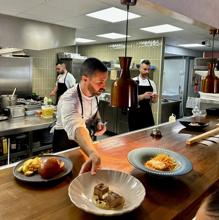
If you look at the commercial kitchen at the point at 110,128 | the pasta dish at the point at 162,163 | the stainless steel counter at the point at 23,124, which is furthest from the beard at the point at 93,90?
the stainless steel counter at the point at 23,124

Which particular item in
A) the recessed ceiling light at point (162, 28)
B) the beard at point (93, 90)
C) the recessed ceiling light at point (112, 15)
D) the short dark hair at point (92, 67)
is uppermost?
the recessed ceiling light at point (162, 28)

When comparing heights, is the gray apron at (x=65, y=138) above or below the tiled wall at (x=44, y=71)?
below

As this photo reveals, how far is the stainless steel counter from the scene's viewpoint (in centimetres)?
274

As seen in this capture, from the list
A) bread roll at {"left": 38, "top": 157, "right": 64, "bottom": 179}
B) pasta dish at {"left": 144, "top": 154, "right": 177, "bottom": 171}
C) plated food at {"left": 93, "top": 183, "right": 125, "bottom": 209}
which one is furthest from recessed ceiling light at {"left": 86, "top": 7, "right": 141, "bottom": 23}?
plated food at {"left": 93, "top": 183, "right": 125, "bottom": 209}

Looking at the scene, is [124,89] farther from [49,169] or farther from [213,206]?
[213,206]

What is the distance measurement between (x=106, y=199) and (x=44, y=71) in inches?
237

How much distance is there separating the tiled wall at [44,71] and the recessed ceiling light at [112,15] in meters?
3.21

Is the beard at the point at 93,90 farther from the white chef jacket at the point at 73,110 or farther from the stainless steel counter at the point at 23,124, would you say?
the stainless steel counter at the point at 23,124

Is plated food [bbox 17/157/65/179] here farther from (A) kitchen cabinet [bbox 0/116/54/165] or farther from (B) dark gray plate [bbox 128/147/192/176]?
(A) kitchen cabinet [bbox 0/116/54/165]

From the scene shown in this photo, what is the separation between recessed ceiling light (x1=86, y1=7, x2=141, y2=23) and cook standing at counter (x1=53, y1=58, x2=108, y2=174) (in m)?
1.69

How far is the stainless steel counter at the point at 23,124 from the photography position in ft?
9.00

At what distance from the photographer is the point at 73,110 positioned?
167 centimetres

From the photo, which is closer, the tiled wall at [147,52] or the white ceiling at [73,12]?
the white ceiling at [73,12]

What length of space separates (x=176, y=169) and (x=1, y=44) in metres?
2.59
